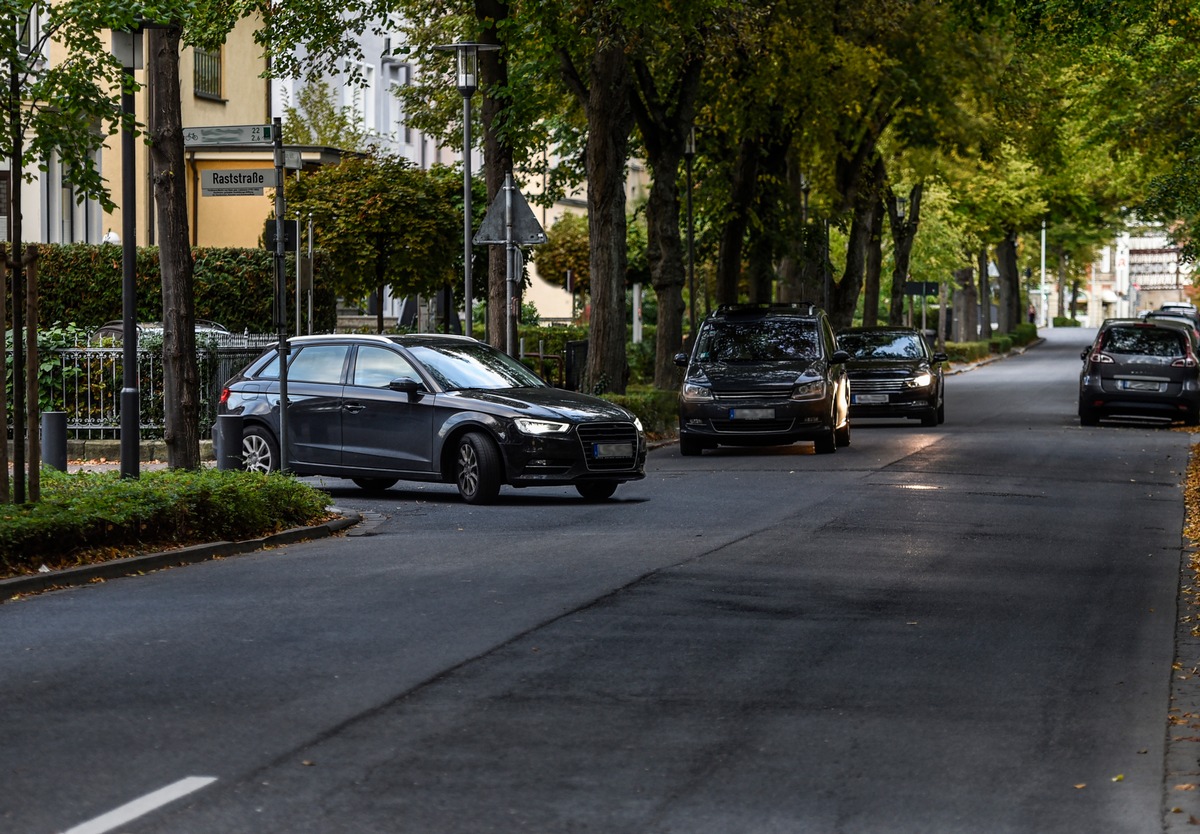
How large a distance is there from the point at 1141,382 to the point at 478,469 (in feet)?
60.1

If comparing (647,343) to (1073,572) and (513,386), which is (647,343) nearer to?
(513,386)

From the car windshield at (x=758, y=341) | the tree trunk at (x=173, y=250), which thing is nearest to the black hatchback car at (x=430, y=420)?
the tree trunk at (x=173, y=250)

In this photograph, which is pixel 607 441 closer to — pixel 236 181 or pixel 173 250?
pixel 236 181

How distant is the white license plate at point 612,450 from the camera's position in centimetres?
1806

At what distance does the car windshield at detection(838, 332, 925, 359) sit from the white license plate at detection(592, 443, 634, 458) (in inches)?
628

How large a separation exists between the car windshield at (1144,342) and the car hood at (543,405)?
676 inches

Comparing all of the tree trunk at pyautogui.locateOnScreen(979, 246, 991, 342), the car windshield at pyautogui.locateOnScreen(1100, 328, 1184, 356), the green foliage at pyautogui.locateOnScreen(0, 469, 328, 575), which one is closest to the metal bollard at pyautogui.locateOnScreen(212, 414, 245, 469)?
the green foliage at pyautogui.locateOnScreen(0, 469, 328, 575)

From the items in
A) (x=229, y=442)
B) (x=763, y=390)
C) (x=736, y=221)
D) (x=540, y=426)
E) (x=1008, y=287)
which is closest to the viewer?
(x=229, y=442)

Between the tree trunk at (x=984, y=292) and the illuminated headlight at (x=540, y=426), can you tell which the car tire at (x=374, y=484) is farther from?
the tree trunk at (x=984, y=292)

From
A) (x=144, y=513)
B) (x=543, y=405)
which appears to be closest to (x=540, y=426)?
(x=543, y=405)

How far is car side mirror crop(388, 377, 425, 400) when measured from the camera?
60.9 feet

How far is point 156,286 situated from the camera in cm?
2942

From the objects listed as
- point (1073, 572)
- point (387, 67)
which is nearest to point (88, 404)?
point (1073, 572)

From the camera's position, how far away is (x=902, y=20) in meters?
38.7
